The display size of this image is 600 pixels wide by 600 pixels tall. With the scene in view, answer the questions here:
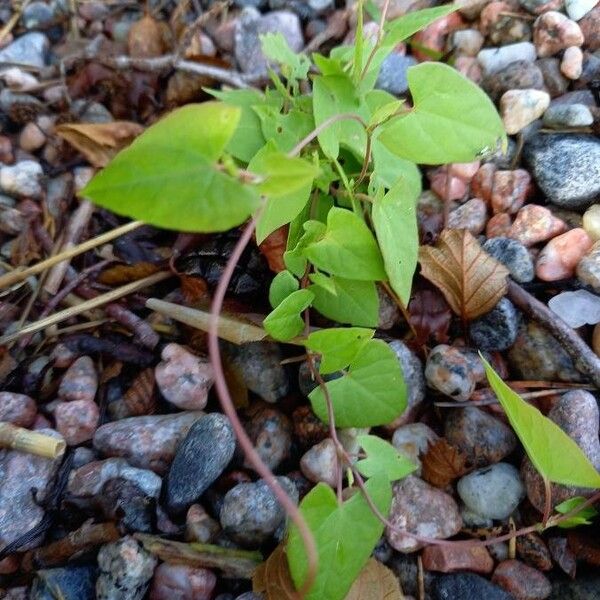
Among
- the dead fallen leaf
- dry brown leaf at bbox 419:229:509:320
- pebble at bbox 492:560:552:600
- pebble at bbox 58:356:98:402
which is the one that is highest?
dry brown leaf at bbox 419:229:509:320

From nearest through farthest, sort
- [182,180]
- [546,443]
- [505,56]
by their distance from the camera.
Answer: [182,180] → [546,443] → [505,56]

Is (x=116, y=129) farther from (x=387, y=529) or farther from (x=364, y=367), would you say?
(x=387, y=529)

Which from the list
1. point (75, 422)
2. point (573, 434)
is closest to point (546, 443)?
point (573, 434)

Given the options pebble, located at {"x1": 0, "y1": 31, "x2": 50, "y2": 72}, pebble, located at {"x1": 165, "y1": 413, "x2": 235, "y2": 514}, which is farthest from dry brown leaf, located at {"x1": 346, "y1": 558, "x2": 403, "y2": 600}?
pebble, located at {"x1": 0, "y1": 31, "x2": 50, "y2": 72}

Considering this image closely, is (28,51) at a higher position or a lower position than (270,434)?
higher

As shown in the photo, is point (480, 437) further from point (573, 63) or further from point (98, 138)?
point (98, 138)

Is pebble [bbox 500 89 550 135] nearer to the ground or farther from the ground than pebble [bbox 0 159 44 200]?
farther from the ground

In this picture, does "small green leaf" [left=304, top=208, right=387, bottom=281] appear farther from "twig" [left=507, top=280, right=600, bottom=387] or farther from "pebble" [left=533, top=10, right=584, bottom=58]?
"pebble" [left=533, top=10, right=584, bottom=58]

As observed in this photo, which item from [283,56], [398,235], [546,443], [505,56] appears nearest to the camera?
[546,443]
